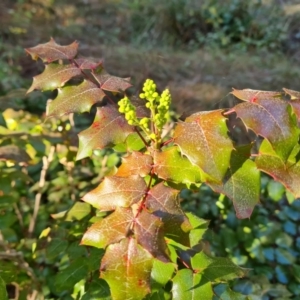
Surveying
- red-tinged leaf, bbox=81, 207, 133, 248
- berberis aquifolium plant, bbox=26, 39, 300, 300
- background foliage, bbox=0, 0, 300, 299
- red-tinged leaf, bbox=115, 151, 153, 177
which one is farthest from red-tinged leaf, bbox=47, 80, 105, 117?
background foliage, bbox=0, 0, 300, 299

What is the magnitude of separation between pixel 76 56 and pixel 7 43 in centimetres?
367

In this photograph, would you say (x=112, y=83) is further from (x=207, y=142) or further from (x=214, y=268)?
(x=214, y=268)

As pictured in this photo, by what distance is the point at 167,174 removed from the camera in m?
0.79

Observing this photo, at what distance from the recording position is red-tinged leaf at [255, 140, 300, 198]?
79cm

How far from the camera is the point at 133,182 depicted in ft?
2.52

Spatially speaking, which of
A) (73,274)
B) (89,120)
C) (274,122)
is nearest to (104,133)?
(274,122)

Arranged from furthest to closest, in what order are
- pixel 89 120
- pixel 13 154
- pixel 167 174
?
1. pixel 89 120
2. pixel 13 154
3. pixel 167 174

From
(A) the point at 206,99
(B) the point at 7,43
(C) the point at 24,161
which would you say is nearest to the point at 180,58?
(A) the point at 206,99

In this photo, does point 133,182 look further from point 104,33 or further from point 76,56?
point 104,33

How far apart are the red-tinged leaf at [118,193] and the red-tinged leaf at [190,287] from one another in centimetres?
23

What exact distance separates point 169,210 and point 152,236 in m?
0.07

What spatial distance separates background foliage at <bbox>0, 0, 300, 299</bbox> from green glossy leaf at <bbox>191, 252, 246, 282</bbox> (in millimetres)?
222

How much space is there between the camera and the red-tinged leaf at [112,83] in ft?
3.05

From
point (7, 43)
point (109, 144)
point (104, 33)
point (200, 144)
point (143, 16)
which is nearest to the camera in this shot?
point (200, 144)
